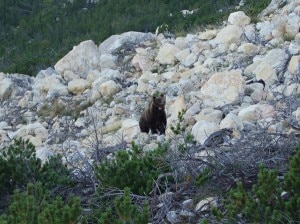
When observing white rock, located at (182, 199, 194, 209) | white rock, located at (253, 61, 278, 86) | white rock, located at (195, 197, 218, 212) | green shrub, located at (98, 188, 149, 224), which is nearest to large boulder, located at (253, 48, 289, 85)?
white rock, located at (253, 61, 278, 86)

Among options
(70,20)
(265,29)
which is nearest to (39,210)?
(265,29)

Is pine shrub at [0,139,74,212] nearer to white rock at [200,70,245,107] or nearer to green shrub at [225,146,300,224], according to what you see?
green shrub at [225,146,300,224]

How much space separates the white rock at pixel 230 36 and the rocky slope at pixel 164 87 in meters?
0.02

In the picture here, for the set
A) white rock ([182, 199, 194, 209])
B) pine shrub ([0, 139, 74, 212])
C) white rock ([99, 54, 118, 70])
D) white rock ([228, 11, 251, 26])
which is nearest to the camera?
white rock ([182, 199, 194, 209])

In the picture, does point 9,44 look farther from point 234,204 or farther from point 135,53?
point 234,204

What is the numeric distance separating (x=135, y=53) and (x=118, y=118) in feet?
11.7

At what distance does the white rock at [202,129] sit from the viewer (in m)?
7.85

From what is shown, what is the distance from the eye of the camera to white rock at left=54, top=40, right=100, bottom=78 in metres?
14.3

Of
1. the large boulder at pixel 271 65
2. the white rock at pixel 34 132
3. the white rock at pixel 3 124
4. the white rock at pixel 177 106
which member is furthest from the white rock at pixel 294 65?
the white rock at pixel 3 124

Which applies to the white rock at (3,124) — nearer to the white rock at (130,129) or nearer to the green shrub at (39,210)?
the white rock at (130,129)

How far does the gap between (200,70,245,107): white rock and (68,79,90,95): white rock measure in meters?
3.82

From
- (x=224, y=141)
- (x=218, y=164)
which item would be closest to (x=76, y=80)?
(x=224, y=141)

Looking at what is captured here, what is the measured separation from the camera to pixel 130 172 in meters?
5.50

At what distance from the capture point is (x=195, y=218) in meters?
4.87
